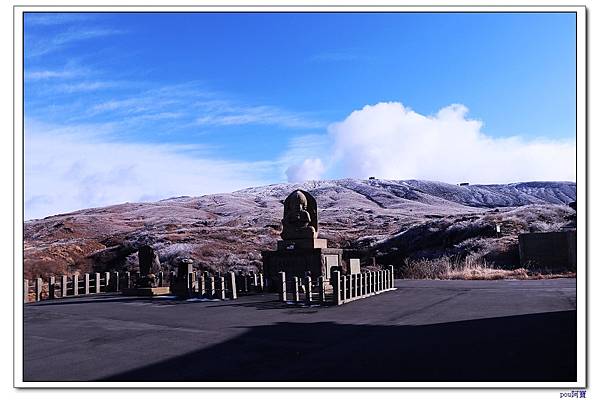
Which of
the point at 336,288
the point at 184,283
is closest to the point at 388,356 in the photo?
the point at 336,288

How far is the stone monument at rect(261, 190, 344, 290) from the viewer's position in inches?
754

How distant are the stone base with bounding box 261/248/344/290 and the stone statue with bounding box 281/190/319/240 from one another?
70 cm

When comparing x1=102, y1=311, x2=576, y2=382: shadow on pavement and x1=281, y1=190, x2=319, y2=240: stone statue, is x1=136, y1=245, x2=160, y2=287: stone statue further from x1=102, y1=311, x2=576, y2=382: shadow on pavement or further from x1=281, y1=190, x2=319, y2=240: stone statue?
x1=102, y1=311, x2=576, y2=382: shadow on pavement

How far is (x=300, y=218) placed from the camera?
19766mm

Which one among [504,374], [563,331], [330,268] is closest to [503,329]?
[563,331]

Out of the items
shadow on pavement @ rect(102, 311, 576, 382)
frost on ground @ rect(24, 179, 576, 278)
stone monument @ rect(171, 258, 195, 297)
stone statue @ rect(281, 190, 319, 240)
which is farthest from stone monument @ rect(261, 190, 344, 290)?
frost on ground @ rect(24, 179, 576, 278)

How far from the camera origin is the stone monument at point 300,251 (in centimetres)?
1914

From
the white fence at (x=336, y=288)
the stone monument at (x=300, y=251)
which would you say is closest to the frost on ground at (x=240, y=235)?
the white fence at (x=336, y=288)

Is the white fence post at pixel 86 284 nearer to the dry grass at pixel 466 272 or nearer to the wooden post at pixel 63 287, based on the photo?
the wooden post at pixel 63 287

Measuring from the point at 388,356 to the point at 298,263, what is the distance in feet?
37.8

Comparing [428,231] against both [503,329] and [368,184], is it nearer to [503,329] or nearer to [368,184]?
[503,329]

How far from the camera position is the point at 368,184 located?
337ft

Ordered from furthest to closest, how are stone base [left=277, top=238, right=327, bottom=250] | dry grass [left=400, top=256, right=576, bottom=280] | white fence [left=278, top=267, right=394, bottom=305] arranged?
dry grass [left=400, top=256, right=576, bottom=280] → stone base [left=277, top=238, right=327, bottom=250] → white fence [left=278, top=267, right=394, bottom=305]

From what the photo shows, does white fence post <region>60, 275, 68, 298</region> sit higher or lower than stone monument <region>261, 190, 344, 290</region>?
lower
